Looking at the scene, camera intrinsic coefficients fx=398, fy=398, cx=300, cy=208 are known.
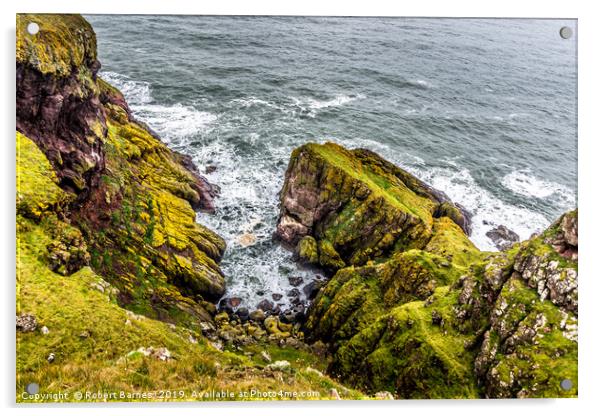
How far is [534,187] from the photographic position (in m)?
11.2

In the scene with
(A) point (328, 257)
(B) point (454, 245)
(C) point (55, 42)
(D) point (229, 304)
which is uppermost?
(C) point (55, 42)

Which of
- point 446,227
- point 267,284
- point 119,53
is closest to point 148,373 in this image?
point 267,284

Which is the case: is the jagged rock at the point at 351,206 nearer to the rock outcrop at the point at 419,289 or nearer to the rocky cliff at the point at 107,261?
the rock outcrop at the point at 419,289

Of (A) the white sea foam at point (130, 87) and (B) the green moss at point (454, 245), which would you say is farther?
(B) the green moss at point (454, 245)

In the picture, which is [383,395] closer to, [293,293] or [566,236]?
[293,293]

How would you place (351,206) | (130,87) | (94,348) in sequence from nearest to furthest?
(94,348), (130,87), (351,206)

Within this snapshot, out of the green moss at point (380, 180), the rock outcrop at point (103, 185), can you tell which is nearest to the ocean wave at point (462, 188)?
the green moss at point (380, 180)

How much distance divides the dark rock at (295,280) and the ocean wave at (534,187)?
7339mm

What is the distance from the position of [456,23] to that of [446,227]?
6753 millimetres

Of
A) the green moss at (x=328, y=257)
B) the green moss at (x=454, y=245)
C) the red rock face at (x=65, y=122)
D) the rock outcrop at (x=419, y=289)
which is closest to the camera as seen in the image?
the rock outcrop at (x=419, y=289)

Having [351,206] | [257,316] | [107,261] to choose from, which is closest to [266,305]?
[257,316]

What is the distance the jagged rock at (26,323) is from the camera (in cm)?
891

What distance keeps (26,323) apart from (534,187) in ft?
43.8

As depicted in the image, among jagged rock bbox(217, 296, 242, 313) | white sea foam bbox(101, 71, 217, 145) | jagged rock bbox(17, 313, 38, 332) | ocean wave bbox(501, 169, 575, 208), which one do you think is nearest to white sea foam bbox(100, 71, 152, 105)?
white sea foam bbox(101, 71, 217, 145)
